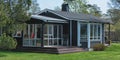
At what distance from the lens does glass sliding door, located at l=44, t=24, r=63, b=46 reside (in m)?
34.5

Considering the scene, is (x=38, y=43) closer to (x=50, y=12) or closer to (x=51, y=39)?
(x=51, y=39)

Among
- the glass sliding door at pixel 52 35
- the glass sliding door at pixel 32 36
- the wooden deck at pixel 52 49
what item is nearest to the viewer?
the wooden deck at pixel 52 49

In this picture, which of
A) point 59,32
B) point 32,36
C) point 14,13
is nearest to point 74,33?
point 59,32

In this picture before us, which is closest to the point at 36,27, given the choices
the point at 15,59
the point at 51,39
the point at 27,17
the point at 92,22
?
the point at 51,39

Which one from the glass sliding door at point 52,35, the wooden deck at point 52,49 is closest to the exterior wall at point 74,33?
the glass sliding door at point 52,35

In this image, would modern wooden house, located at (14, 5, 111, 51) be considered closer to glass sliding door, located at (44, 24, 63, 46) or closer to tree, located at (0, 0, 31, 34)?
glass sliding door, located at (44, 24, 63, 46)

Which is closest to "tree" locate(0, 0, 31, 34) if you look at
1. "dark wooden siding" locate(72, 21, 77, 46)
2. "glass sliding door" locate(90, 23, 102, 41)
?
"dark wooden siding" locate(72, 21, 77, 46)

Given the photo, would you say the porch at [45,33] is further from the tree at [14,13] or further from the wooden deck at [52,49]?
the tree at [14,13]

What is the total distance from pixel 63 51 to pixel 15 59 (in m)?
7.81

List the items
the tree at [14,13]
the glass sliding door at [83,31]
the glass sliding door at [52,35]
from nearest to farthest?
1. the tree at [14,13]
2. the glass sliding door at [52,35]
3. the glass sliding door at [83,31]

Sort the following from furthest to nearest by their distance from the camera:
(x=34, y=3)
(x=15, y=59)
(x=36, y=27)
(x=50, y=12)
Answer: (x=50, y=12), (x=36, y=27), (x=34, y=3), (x=15, y=59)

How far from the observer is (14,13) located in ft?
97.0

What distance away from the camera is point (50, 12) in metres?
37.5

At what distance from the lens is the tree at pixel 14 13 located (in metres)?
28.7
